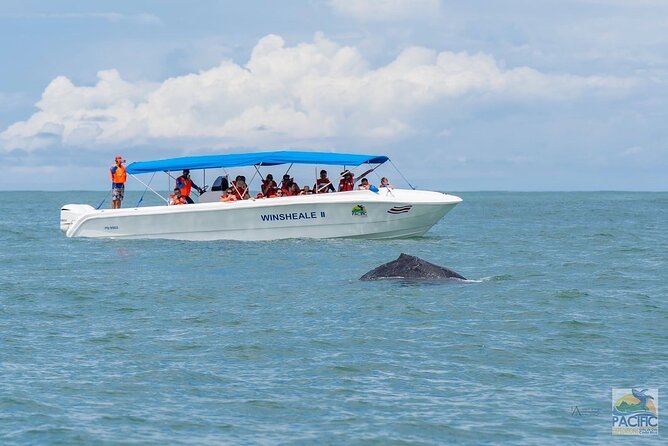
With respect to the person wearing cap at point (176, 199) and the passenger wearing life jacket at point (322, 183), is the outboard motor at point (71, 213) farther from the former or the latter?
the passenger wearing life jacket at point (322, 183)

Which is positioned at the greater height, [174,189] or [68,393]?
[174,189]

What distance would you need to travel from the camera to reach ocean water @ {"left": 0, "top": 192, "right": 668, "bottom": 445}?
9.80 m

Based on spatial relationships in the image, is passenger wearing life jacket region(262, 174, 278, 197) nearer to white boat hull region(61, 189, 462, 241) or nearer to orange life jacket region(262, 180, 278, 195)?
orange life jacket region(262, 180, 278, 195)

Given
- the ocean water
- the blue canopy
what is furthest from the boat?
the ocean water

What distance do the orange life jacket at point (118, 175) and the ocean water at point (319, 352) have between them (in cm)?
615

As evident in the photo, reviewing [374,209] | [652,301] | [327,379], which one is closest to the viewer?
[327,379]

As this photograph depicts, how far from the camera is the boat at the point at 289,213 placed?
27.3m

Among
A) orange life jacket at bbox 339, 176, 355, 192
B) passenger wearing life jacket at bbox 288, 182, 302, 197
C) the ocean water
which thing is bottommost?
the ocean water

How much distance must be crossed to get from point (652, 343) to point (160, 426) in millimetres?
7220

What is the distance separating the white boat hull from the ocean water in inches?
138

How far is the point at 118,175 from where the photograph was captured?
2975 centimetres

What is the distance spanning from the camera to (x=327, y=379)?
11.6m

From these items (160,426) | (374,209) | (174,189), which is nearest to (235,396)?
(160,426)

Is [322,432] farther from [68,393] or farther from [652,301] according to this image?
[652,301]
